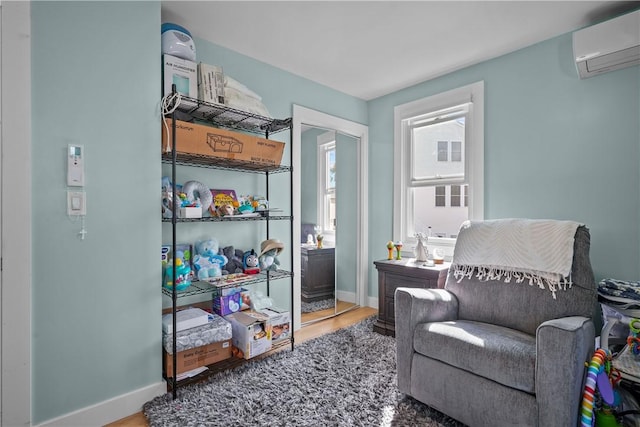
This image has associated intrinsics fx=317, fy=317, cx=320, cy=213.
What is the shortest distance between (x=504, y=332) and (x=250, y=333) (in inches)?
62.1

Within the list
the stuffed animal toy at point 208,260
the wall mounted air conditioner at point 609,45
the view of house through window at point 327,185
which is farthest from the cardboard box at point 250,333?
the wall mounted air conditioner at point 609,45

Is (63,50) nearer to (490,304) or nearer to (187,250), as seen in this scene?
(187,250)

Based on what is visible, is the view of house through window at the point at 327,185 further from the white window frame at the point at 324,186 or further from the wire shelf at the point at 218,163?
the wire shelf at the point at 218,163

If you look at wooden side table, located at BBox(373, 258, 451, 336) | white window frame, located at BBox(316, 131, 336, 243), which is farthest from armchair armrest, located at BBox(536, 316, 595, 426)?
white window frame, located at BBox(316, 131, 336, 243)

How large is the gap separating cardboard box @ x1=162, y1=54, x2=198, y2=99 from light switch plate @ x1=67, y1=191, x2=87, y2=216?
2.60 ft

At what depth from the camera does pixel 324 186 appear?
11.1ft

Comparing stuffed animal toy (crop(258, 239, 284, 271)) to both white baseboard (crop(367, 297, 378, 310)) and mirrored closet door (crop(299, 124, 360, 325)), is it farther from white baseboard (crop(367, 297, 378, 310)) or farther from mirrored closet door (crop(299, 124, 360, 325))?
white baseboard (crop(367, 297, 378, 310))

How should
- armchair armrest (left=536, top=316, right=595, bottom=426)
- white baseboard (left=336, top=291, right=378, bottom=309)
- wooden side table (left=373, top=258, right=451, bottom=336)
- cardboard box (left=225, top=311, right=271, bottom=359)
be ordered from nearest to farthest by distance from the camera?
1. armchair armrest (left=536, top=316, right=595, bottom=426)
2. cardboard box (left=225, top=311, right=271, bottom=359)
3. wooden side table (left=373, top=258, right=451, bottom=336)
4. white baseboard (left=336, top=291, right=378, bottom=309)

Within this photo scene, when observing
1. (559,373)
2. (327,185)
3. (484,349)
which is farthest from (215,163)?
(559,373)

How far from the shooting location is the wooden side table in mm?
2666

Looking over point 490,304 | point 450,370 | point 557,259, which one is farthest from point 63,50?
point 557,259

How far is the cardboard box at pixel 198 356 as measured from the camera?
76.8 inches

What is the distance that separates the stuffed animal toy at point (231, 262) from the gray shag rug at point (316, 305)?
3.10ft

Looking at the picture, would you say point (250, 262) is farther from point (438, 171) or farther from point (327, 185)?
point (438, 171)
